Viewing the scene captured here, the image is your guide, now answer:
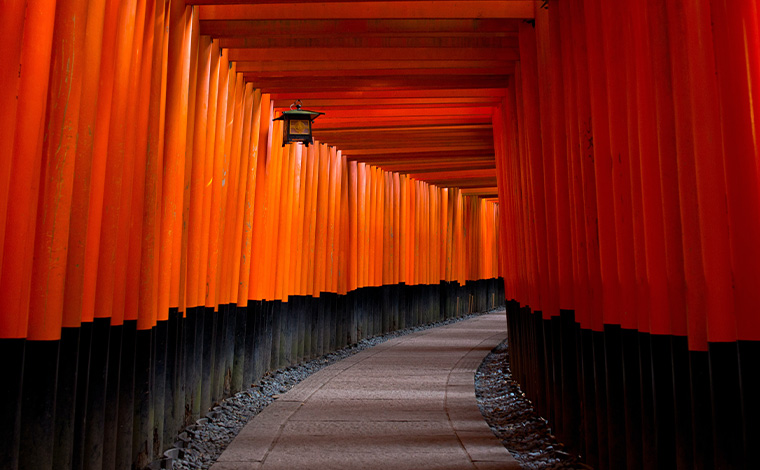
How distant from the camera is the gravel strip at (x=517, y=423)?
5.08m

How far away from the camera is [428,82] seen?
8.54 metres

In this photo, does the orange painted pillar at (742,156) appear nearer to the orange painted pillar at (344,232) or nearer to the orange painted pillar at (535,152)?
the orange painted pillar at (535,152)

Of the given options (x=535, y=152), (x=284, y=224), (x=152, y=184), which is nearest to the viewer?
(x=152, y=184)

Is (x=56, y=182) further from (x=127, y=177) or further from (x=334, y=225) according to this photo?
(x=334, y=225)

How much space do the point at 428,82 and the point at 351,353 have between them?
17.7 ft

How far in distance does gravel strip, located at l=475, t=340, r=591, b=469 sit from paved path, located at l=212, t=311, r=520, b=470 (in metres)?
0.16

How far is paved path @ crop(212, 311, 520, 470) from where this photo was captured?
5.03m

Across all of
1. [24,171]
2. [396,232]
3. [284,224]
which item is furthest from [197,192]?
[396,232]

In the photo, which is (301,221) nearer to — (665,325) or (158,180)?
(158,180)

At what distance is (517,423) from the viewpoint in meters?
6.56

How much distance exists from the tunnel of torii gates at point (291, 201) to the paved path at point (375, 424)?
69cm

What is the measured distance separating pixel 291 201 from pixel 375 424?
4.55 meters

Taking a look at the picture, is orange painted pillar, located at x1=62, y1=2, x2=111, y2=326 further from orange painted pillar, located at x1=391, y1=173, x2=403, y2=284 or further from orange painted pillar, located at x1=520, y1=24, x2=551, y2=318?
orange painted pillar, located at x1=391, y1=173, x2=403, y2=284

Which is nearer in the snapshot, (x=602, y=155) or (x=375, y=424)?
(x=602, y=155)
